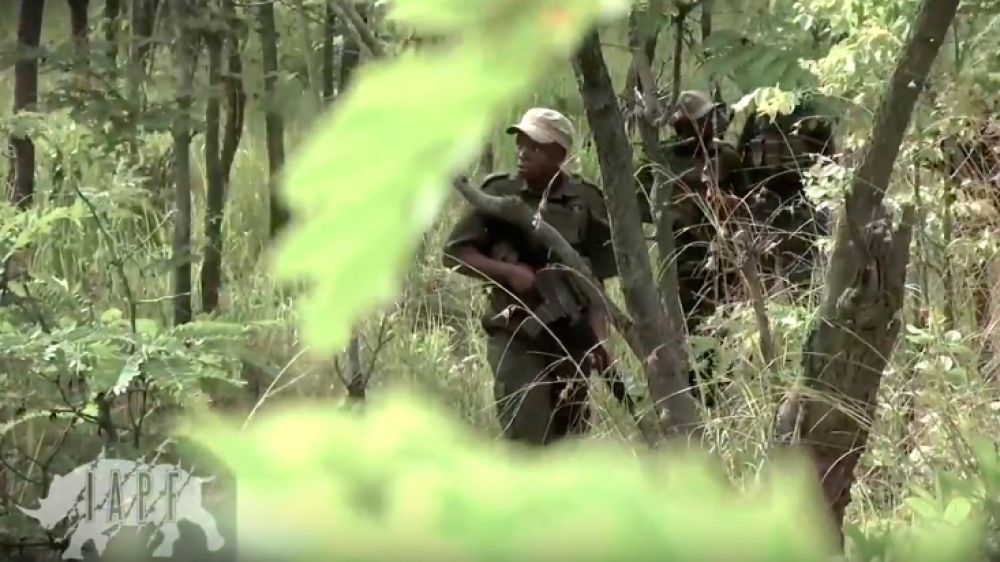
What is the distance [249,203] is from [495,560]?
82.9 inches

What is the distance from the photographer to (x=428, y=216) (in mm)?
272

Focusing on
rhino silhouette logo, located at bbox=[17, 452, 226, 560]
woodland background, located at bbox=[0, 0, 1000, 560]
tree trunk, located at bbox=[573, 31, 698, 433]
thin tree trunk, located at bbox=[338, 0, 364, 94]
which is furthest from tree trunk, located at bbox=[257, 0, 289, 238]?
tree trunk, located at bbox=[573, 31, 698, 433]

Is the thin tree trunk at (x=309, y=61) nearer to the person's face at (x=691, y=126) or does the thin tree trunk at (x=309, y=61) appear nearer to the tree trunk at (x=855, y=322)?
the person's face at (x=691, y=126)

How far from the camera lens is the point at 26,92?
A: 6.35ft

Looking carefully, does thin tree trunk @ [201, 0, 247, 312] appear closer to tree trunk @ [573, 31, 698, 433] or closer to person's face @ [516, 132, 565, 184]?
person's face @ [516, 132, 565, 184]

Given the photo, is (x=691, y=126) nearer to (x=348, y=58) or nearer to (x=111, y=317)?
(x=348, y=58)

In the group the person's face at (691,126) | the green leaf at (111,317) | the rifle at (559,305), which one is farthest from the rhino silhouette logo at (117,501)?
the person's face at (691,126)

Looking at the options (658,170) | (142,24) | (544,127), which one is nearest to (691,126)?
(544,127)

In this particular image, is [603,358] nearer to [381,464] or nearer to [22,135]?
[22,135]

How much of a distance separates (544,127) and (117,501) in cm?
90

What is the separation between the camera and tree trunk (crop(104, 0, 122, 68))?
5.64ft

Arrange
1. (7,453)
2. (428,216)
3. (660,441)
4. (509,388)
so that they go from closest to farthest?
(428,216) < (660,441) < (7,453) < (509,388)

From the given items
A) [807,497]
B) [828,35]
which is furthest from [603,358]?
[807,497]

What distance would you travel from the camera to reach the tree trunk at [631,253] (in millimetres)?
976
